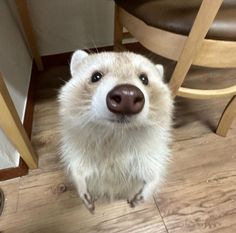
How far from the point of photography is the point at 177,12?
0.82m

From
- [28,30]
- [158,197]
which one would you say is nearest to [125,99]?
[158,197]

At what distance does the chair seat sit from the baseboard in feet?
2.11

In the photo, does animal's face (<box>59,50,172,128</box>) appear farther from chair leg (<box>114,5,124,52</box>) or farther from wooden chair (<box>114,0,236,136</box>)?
Result: chair leg (<box>114,5,124,52</box>)

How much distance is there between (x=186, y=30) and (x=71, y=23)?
82 centimetres

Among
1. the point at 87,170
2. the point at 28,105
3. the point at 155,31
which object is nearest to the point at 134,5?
the point at 155,31

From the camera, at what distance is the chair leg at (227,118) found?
1130mm

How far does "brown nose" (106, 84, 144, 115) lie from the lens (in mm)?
561

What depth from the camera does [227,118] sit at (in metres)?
1.18

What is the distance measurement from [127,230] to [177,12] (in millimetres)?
712

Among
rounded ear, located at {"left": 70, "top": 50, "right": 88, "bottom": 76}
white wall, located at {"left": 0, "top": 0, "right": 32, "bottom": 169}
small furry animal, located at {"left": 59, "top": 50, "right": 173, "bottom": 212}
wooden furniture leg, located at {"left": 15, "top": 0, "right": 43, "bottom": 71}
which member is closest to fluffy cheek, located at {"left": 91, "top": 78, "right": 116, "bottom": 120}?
small furry animal, located at {"left": 59, "top": 50, "right": 173, "bottom": 212}

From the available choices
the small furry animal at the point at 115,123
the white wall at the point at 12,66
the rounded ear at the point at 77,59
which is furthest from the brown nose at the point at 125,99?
the white wall at the point at 12,66

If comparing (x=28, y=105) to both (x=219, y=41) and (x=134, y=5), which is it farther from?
(x=219, y=41)

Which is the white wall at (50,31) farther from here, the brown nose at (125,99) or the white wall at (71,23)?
the brown nose at (125,99)

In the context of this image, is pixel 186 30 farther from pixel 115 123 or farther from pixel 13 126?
pixel 13 126
